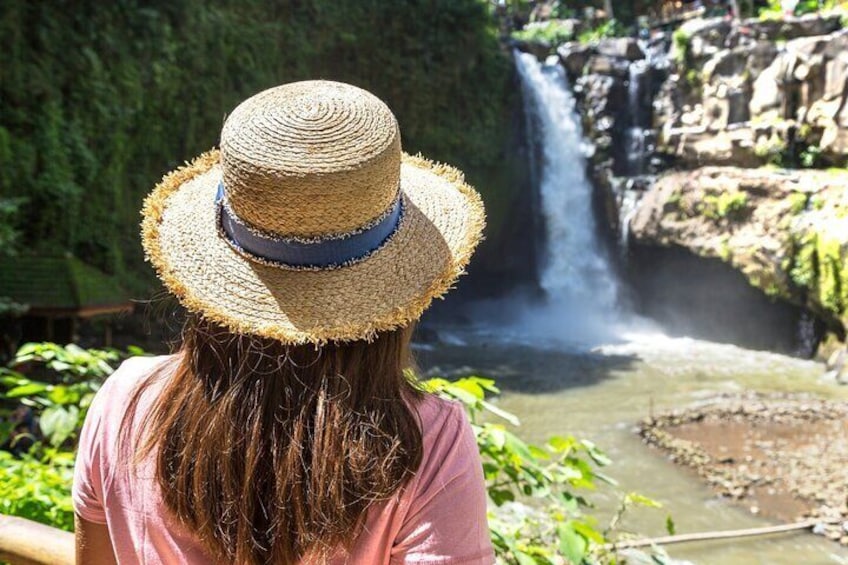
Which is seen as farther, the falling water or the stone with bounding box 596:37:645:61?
the stone with bounding box 596:37:645:61

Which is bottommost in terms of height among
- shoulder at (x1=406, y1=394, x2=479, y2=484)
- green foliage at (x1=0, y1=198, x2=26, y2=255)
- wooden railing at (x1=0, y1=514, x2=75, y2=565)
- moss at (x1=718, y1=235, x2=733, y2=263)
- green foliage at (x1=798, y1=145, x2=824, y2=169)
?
moss at (x1=718, y1=235, x2=733, y2=263)

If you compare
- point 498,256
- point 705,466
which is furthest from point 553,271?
point 705,466

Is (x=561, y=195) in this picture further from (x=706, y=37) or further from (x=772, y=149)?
(x=772, y=149)

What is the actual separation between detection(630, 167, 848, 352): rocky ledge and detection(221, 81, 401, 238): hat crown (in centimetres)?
1319

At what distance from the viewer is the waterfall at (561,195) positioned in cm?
1791

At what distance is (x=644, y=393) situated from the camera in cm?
1097

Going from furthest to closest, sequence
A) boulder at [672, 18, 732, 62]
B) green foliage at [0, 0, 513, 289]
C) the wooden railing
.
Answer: boulder at [672, 18, 732, 62], green foliage at [0, 0, 513, 289], the wooden railing

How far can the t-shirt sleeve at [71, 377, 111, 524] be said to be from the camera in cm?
107

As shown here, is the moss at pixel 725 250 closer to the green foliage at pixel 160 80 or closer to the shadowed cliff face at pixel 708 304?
the shadowed cliff face at pixel 708 304

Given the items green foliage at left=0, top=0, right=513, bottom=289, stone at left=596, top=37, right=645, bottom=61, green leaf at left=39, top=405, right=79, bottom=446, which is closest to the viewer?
green leaf at left=39, top=405, right=79, bottom=446

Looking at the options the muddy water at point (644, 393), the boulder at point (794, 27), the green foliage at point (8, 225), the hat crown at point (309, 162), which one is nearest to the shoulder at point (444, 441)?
the hat crown at point (309, 162)

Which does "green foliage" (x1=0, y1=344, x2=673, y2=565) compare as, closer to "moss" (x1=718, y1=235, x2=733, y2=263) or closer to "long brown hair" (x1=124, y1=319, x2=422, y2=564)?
"long brown hair" (x1=124, y1=319, x2=422, y2=564)

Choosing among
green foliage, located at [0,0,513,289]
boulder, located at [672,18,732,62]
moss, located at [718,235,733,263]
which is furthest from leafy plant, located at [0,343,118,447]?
boulder, located at [672,18,732,62]

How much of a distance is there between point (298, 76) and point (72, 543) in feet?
45.1
